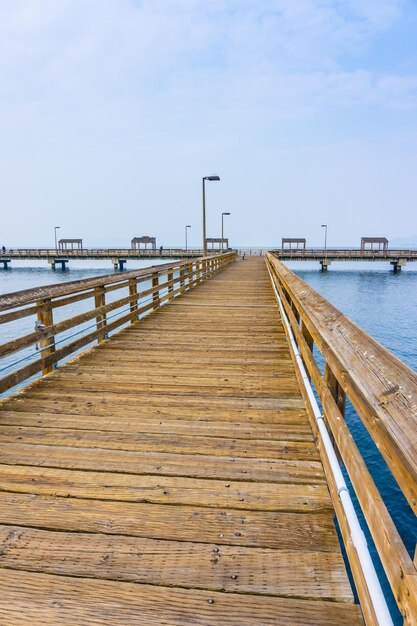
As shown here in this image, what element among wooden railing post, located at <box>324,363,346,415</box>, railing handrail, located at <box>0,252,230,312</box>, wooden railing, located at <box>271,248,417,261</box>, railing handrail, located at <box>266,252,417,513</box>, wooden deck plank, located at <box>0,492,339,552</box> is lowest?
wooden deck plank, located at <box>0,492,339,552</box>

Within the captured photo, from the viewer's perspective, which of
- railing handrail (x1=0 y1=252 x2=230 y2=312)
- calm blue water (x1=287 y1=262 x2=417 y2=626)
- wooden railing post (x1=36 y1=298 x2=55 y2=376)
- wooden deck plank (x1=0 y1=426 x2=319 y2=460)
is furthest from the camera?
calm blue water (x1=287 y1=262 x2=417 y2=626)

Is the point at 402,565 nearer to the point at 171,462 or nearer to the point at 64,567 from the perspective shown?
the point at 64,567

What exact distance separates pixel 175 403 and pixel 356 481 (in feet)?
8.76

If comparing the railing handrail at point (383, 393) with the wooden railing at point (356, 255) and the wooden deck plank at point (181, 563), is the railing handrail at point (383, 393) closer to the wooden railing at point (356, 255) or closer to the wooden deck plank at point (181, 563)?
the wooden deck plank at point (181, 563)

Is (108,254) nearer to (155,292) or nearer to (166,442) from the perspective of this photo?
(155,292)

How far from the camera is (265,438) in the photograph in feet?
11.0

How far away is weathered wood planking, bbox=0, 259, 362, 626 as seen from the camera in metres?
1.81

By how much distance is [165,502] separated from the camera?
2512 mm

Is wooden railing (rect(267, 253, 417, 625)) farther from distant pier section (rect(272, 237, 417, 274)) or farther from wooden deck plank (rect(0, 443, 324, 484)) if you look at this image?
distant pier section (rect(272, 237, 417, 274))

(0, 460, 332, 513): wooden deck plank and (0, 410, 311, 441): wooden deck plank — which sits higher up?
(0, 410, 311, 441): wooden deck plank

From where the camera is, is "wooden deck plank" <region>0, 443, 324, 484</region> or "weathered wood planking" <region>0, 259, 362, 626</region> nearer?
"weathered wood planking" <region>0, 259, 362, 626</region>

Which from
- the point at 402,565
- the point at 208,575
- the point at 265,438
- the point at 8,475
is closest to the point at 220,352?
the point at 265,438

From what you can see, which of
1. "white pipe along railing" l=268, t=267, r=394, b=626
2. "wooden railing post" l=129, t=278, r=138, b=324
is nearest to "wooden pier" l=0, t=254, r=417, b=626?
"white pipe along railing" l=268, t=267, r=394, b=626

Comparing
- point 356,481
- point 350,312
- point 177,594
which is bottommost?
point 350,312
